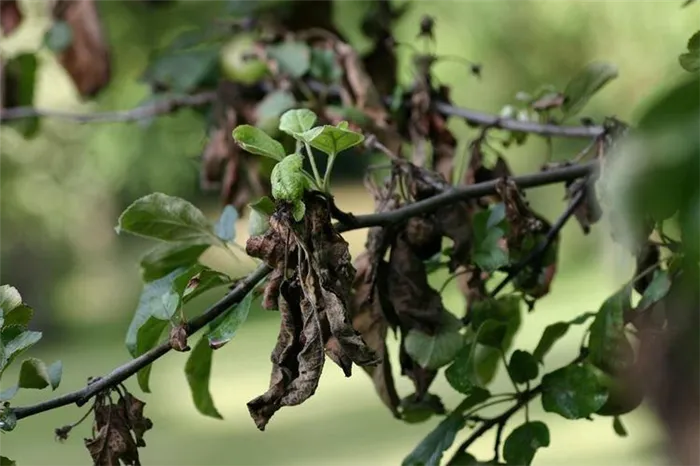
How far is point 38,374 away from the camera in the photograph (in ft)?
1.51

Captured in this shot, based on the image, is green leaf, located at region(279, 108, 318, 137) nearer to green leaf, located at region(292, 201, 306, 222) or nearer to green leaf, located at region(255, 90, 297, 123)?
green leaf, located at region(292, 201, 306, 222)

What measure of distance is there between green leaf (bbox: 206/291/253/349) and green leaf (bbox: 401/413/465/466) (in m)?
0.18

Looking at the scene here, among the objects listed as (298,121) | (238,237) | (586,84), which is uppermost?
(238,237)

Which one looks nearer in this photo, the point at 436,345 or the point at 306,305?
the point at 306,305

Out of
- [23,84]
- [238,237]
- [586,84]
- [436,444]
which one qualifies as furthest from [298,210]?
[238,237]

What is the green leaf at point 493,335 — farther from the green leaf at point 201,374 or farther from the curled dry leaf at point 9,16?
the curled dry leaf at point 9,16

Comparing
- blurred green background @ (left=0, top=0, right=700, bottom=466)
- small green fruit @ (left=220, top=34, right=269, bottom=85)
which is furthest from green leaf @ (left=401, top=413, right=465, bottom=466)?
blurred green background @ (left=0, top=0, right=700, bottom=466)

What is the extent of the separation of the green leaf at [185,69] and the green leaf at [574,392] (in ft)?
1.98

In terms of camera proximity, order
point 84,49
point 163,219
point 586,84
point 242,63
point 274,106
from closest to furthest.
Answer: point 163,219, point 586,84, point 274,106, point 242,63, point 84,49

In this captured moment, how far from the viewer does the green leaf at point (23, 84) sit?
1062 mm

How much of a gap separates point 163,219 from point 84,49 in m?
0.69

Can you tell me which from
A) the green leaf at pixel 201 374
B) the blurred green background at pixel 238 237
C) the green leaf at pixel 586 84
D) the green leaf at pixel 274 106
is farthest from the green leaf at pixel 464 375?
the blurred green background at pixel 238 237

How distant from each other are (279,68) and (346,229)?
1.88 ft

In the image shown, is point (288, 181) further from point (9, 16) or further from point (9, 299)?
point (9, 16)
